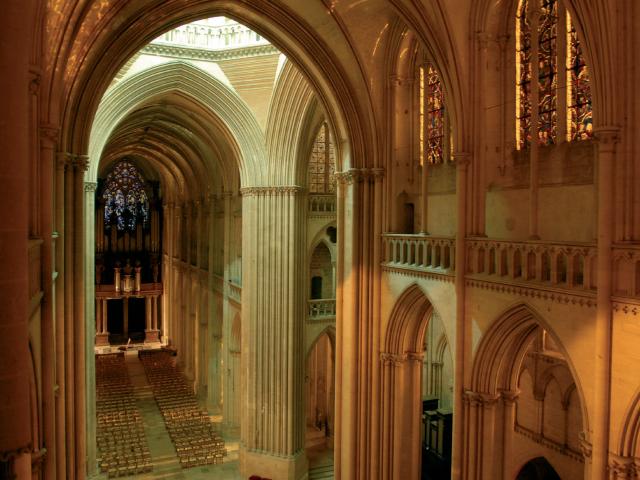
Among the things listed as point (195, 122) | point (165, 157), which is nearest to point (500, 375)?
point (195, 122)

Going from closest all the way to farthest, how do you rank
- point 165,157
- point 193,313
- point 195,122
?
1. point 195,122
2. point 193,313
3. point 165,157

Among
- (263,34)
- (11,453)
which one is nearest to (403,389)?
(263,34)

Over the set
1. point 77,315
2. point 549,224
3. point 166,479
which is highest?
point 549,224

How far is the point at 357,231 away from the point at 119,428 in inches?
518

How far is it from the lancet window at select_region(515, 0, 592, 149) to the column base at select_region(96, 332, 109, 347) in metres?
30.0

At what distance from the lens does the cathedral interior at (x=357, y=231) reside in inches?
254

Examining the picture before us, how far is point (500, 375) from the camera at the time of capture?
8891 mm

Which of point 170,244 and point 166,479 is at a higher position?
point 170,244

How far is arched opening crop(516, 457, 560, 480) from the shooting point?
468 inches

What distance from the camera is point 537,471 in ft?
39.4

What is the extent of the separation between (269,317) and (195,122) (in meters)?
7.71

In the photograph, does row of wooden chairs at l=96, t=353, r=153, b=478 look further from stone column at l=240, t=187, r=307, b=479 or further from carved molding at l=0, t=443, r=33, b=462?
carved molding at l=0, t=443, r=33, b=462

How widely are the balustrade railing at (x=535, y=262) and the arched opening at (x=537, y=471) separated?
552 cm

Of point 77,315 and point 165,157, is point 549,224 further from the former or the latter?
point 165,157
